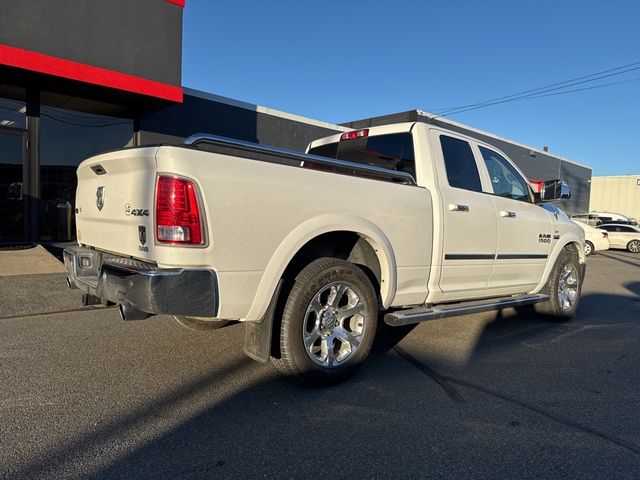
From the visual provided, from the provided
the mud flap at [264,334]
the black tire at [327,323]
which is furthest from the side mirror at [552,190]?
the mud flap at [264,334]

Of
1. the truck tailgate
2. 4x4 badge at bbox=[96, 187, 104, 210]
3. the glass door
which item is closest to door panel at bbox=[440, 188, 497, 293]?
the truck tailgate

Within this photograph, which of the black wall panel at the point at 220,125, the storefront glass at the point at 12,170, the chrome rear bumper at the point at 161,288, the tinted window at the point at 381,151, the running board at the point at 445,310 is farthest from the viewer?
the black wall panel at the point at 220,125

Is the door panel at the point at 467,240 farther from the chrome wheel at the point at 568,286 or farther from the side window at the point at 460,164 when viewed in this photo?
the chrome wheel at the point at 568,286

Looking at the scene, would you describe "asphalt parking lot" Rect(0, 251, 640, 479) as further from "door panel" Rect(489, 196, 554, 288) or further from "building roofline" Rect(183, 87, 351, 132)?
"building roofline" Rect(183, 87, 351, 132)

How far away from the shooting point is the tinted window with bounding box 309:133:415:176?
4.63 m

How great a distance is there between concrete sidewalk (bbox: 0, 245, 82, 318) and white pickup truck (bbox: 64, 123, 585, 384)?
2.40 meters

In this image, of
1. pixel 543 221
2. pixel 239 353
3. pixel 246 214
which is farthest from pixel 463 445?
pixel 543 221

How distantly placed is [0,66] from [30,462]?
24.1ft

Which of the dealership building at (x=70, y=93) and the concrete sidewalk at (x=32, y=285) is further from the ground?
the dealership building at (x=70, y=93)

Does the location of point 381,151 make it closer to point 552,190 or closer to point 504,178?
point 504,178

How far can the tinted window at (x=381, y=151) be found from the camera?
4633 mm

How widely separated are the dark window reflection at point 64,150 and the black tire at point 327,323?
25.7 feet

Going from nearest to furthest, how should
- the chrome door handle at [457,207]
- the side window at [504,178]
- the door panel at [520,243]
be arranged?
the chrome door handle at [457,207] → the door panel at [520,243] → the side window at [504,178]

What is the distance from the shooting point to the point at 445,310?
4.31m
